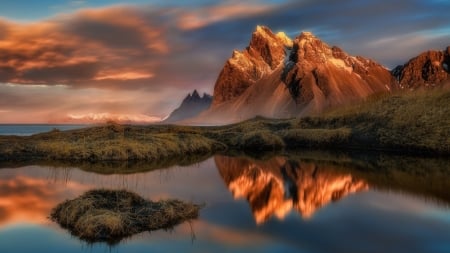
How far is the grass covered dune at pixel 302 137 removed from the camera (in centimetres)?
3450

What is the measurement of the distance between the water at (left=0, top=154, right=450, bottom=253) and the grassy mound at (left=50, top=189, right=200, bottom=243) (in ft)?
1.31

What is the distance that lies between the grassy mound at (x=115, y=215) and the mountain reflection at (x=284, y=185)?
307 cm

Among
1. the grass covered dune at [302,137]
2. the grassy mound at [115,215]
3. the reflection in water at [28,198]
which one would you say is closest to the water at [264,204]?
the reflection in water at [28,198]

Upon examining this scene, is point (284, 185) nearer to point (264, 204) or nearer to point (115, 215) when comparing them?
point (264, 204)

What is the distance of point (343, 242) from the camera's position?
42.9 feet

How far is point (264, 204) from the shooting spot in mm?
18875

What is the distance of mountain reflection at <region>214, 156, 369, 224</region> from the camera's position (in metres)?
18.3

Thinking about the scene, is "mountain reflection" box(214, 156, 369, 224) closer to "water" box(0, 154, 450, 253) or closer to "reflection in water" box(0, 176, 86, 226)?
"water" box(0, 154, 450, 253)

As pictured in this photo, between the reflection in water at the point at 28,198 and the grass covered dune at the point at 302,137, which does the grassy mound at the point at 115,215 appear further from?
the grass covered dune at the point at 302,137

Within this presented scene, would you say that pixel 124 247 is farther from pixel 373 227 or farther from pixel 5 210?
pixel 373 227

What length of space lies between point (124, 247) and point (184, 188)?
33.7ft

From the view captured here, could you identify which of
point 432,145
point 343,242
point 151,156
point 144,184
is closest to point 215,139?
point 151,156

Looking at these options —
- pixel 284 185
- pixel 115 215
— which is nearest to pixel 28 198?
pixel 115 215

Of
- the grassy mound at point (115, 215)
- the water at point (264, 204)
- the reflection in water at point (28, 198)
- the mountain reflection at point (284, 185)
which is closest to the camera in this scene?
the water at point (264, 204)
